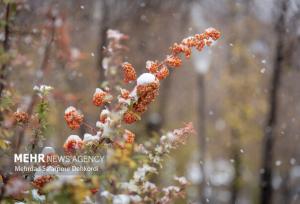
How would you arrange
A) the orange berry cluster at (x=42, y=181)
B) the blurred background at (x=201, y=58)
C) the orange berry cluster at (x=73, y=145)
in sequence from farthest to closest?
1. the blurred background at (x=201, y=58)
2. the orange berry cluster at (x=73, y=145)
3. the orange berry cluster at (x=42, y=181)

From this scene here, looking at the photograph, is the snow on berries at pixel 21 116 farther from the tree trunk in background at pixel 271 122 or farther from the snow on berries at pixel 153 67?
the tree trunk in background at pixel 271 122

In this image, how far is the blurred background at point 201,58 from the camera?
10648 millimetres

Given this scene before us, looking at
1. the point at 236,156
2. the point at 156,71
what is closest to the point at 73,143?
the point at 156,71

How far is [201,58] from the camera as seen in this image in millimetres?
16828

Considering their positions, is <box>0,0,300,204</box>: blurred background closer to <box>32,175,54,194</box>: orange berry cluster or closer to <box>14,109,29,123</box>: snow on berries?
<box>14,109,29,123</box>: snow on berries

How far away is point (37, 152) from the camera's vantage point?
5.13 metres

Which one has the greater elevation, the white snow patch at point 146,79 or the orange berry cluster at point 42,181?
the white snow patch at point 146,79

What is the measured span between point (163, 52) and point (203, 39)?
10.2m

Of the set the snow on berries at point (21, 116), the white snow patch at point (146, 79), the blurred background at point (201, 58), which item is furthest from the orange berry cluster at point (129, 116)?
the blurred background at point (201, 58)

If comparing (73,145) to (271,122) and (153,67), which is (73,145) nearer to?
(153,67)

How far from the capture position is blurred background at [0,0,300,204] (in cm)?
A: 1065

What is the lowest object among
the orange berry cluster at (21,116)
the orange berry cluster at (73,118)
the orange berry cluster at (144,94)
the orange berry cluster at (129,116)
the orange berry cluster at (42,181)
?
the orange berry cluster at (42,181)

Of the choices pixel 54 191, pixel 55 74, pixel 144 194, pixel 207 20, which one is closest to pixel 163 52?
pixel 207 20

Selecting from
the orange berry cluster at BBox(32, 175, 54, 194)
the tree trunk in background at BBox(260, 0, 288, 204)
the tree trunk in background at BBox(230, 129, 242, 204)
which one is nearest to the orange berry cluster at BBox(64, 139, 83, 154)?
the orange berry cluster at BBox(32, 175, 54, 194)
